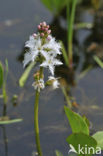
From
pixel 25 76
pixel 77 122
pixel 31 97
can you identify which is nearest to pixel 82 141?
pixel 77 122

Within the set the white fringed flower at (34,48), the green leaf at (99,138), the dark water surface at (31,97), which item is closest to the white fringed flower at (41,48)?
the white fringed flower at (34,48)

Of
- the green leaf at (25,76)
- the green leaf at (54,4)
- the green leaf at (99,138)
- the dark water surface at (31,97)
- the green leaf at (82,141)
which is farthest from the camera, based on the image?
the green leaf at (54,4)

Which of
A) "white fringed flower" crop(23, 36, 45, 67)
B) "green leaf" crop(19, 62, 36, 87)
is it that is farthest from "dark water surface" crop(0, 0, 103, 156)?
"white fringed flower" crop(23, 36, 45, 67)

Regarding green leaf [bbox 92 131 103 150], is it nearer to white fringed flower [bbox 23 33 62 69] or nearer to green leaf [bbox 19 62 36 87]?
A: white fringed flower [bbox 23 33 62 69]

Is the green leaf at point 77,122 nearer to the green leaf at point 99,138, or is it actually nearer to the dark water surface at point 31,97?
the green leaf at point 99,138

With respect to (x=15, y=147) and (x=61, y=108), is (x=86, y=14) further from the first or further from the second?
(x=15, y=147)

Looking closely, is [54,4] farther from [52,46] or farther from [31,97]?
[52,46]

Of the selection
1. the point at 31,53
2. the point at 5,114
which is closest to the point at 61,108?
the point at 5,114

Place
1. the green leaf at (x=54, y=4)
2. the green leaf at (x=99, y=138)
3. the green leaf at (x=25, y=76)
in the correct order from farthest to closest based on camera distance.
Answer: the green leaf at (x=54, y=4), the green leaf at (x=25, y=76), the green leaf at (x=99, y=138)
